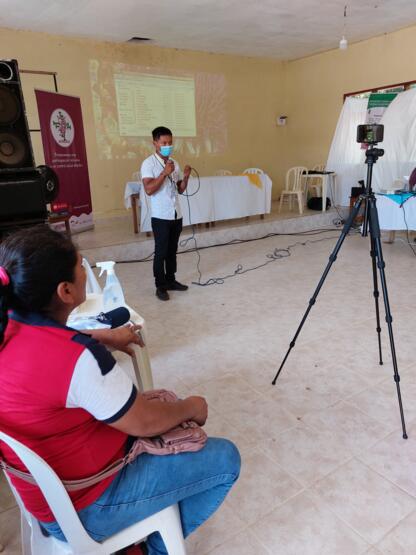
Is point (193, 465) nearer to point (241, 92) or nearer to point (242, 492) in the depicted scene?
point (242, 492)

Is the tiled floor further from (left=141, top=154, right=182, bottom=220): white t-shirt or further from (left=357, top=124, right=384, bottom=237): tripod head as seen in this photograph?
(left=357, top=124, right=384, bottom=237): tripod head

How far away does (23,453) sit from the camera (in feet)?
2.43

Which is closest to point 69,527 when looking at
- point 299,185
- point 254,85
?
point 299,185

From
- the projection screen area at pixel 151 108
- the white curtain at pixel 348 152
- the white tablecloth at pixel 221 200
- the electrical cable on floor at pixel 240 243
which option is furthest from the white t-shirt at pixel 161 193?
the white curtain at pixel 348 152

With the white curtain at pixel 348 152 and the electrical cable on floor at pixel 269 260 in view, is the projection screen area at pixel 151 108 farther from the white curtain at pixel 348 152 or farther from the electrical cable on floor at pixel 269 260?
the electrical cable on floor at pixel 269 260

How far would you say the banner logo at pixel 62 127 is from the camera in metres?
5.00

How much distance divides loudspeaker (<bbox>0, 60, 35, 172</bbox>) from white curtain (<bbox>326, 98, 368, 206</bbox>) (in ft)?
17.2

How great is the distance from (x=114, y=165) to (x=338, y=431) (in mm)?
5775

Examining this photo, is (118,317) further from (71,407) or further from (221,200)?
(221,200)

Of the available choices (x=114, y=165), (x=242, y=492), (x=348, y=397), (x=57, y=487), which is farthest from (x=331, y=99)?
(x=57, y=487)

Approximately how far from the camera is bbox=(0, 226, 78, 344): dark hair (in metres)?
0.78

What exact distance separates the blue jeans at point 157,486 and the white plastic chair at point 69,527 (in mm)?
21

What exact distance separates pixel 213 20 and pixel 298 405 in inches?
209

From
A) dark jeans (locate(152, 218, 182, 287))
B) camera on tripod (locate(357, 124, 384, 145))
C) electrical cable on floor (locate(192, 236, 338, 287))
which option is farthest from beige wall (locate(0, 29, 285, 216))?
camera on tripod (locate(357, 124, 384, 145))
